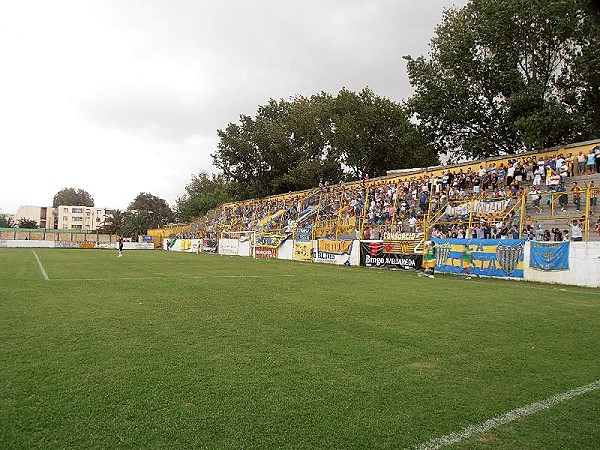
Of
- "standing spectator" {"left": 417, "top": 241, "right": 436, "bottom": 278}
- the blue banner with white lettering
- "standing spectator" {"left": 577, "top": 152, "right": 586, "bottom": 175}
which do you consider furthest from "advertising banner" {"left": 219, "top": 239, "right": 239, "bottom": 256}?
the blue banner with white lettering

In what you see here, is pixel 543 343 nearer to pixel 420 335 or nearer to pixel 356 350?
pixel 420 335

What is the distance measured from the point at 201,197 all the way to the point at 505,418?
84.3 m

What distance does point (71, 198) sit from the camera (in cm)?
14675

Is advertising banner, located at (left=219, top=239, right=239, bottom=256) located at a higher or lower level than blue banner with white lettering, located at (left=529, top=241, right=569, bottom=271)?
lower

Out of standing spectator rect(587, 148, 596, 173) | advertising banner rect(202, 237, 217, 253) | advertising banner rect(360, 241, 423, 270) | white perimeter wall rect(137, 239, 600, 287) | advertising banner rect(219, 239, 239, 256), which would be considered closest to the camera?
white perimeter wall rect(137, 239, 600, 287)

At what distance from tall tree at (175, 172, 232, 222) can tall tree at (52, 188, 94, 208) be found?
202 ft

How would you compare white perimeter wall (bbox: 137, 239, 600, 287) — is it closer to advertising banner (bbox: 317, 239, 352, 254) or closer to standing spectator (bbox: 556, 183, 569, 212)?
standing spectator (bbox: 556, 183, 569, 212)

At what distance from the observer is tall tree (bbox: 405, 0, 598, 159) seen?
3072 cm

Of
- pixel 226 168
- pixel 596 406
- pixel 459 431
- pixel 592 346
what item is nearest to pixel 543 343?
pixel 592 346

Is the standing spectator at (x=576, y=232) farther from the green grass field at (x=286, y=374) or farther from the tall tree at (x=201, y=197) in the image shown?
the tall tree at (x=201, y=197)

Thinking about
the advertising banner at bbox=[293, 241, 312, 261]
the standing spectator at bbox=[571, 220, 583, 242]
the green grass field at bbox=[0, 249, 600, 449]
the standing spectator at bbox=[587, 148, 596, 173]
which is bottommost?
the green grass field at bbox=[0, 249, 600, 449]

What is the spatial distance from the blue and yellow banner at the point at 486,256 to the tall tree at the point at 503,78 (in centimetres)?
1463

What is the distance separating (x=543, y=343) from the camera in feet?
22.0

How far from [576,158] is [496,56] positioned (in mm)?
12383
